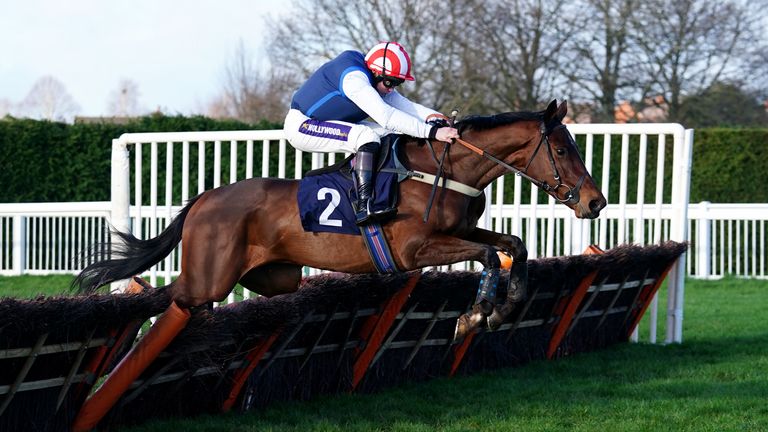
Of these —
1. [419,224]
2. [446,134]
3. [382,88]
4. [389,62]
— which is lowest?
[419,224]

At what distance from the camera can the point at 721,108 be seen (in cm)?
2156

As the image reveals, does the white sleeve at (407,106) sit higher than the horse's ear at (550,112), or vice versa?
the white sleeve at (407,106)

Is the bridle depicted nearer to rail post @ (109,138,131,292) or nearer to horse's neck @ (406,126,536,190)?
horse's neck @ (406,126,536,190)

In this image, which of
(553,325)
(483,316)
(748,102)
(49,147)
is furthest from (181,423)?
(748,102)

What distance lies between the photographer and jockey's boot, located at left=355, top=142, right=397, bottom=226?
509 centimetres

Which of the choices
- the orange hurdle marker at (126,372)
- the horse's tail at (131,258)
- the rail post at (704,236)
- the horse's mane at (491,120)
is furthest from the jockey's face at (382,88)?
the rail post at (704,236)

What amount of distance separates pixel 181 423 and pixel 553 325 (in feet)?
10.1

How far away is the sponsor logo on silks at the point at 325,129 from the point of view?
5.35m

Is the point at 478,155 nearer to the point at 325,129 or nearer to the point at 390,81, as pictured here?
the point at 390,81

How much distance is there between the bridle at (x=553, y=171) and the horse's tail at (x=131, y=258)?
1.48 m

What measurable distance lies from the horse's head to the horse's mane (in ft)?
0.37

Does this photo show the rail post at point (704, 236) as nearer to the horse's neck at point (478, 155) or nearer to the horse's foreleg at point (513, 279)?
the horse's foreleg at point (513, 279)

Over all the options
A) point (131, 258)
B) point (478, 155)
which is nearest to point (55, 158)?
point (131, 258)

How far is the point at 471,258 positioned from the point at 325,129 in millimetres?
991
